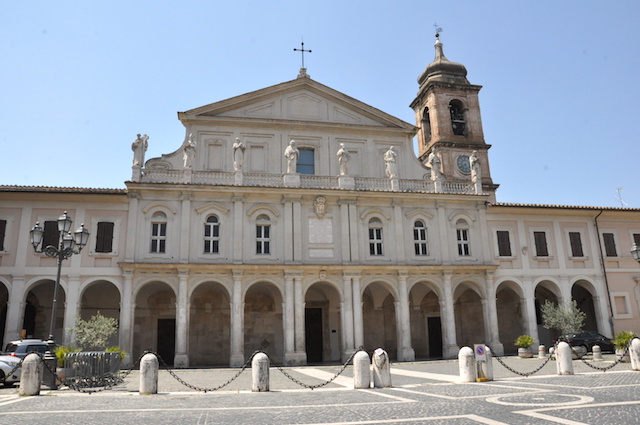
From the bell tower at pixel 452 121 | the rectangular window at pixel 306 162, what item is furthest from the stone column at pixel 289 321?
the bell tower at pixel 452 121

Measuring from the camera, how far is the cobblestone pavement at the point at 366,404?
841 cm

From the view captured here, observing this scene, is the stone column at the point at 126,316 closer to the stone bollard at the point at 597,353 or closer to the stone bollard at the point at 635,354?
the stone bollard at the point at 635,354

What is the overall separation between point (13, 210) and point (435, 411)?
923 inches

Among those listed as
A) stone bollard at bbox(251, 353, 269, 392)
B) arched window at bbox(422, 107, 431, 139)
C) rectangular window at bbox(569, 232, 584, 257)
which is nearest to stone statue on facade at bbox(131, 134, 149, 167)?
stone bollard at bbox(251, 353, 269, 392)

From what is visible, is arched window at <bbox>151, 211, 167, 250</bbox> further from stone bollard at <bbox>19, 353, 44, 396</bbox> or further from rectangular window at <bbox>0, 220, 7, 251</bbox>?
stone bollard at <bbox>19, 353, 44, 396</bbox>

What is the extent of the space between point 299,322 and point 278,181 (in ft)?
24.2

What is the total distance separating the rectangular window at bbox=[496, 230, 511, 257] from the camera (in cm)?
2866

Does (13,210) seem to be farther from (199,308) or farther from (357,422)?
(357,422)

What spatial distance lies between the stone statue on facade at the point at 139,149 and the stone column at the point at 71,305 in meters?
6.33

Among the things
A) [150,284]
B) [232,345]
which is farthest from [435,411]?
[150,284]

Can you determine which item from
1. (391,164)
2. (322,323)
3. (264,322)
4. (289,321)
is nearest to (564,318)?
(391,164)

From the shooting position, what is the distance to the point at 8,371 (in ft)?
52.6

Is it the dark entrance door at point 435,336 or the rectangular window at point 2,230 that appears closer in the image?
the rectangular window at point 2,230

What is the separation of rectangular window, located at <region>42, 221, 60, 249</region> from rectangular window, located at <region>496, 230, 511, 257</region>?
2332cm
